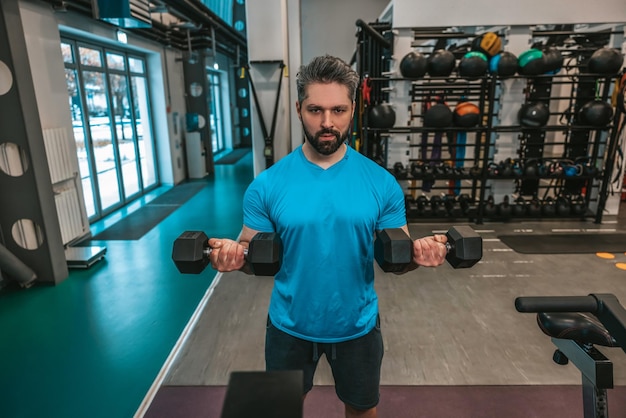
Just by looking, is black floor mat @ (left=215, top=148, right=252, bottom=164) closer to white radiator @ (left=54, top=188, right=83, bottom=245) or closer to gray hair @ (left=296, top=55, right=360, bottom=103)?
white radiator @ (left=54, top=188, right=83, bottom=245)

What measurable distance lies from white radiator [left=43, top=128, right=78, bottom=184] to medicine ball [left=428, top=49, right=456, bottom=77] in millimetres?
3797

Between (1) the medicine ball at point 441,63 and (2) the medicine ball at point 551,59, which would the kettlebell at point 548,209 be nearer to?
(2) the medicine ball at point 551,59

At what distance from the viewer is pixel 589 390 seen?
1181 mm

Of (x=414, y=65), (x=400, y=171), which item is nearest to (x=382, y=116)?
(x=414, y=65)

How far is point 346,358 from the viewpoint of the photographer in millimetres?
1291

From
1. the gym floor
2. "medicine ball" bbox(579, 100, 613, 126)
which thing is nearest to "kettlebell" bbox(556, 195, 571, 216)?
"medicine ball" bbox(579, 100, 613, 126)

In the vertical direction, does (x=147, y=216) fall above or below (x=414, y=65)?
below

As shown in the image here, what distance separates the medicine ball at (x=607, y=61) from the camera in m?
4.25

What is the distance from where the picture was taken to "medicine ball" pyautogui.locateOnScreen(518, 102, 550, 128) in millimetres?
4398

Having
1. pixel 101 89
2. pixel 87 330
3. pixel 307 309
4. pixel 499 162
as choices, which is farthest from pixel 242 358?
pixel 101 89

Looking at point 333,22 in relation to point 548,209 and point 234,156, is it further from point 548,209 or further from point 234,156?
point 548,209

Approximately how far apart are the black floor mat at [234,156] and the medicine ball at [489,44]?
249 inches

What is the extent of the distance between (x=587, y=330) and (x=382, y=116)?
11.6 feet

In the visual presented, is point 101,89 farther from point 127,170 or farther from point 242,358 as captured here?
point 242,358
